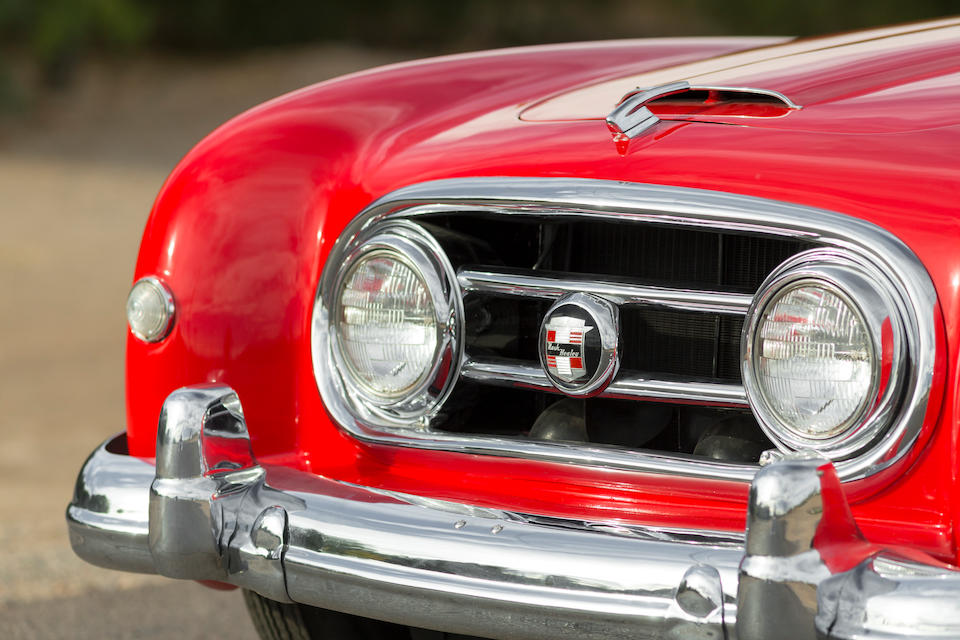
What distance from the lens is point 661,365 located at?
1855 millimetres

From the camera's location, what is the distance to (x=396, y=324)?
1896mm

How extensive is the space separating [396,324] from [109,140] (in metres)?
16.0

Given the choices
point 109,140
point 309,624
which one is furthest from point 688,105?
point 109,140

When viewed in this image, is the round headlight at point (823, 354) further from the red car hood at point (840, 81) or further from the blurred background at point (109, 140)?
the blurred background at point (109, 140)

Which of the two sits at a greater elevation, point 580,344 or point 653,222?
point 653,222

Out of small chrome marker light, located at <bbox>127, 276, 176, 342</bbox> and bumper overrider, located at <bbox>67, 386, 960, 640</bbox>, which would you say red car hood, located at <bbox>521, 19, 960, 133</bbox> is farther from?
small chrome marker light, located at <bbox>127, 276, 176, 342</bbox>

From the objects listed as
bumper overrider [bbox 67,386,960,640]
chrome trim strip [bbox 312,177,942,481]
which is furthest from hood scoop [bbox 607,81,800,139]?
bumper overrider [bbox 67,386,960,640]

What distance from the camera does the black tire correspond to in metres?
2.22

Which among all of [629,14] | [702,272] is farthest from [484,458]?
[629,14]

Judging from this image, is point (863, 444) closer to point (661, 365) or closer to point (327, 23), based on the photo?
point (661, 365)

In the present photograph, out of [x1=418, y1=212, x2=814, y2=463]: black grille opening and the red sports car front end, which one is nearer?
the red sports car front end

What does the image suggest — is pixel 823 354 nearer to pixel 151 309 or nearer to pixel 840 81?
pixel 840 81

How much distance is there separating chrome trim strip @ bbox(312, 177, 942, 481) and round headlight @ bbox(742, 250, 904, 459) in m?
0.02

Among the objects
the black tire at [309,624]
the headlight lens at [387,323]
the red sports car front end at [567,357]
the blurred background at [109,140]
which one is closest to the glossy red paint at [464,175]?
the red sports car front end at [567,357]
